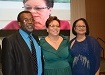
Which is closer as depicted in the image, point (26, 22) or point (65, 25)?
point (26, 22)

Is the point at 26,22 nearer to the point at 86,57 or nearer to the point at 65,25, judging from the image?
the point at 86,57

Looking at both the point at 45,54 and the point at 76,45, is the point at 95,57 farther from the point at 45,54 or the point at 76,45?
the point at 45,54

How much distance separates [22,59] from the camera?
8.17 feet

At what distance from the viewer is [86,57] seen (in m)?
3.06

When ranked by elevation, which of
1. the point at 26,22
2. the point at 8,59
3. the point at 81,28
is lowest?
the point at 8,59

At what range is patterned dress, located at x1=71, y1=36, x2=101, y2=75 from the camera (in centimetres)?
305

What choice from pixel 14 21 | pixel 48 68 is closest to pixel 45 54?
pixel 48 68

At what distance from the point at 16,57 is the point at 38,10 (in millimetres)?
2766

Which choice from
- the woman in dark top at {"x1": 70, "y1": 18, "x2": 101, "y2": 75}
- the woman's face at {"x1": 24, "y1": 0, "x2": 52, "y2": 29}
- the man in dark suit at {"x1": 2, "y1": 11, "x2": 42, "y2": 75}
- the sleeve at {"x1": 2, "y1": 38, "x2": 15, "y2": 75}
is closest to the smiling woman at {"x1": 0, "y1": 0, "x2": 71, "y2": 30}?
the woman's face at {"x1": 24, "y1": 0, "x2": 52, "y2": 29}

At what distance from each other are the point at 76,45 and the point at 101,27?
17.7 feet

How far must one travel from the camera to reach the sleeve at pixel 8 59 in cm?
243

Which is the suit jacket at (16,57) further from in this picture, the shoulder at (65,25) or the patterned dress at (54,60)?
the shoulder at (65,25)

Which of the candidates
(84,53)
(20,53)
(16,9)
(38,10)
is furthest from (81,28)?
(16,9)

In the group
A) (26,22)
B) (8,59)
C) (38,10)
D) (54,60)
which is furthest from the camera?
(38,10)
